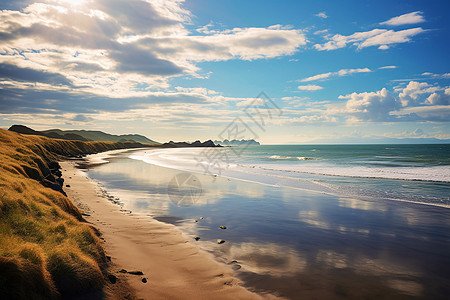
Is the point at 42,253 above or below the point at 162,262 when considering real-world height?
above

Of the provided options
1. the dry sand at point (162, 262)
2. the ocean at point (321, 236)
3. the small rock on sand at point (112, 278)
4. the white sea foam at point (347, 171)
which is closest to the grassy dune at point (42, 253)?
the small rock on sand at point (112, 278)

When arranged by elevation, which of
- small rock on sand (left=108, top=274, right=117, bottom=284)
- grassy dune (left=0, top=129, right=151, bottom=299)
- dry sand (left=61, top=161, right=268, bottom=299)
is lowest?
dry sand (left=61, top=161, right=268, bottom=299)

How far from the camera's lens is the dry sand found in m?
6.74

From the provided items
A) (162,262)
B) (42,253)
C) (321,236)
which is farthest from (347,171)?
(42,253)

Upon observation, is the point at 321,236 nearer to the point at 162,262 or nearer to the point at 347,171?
the point at 162,262

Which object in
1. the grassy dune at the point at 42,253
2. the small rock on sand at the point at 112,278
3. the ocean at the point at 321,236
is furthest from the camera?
the ocean at the point at 321,236

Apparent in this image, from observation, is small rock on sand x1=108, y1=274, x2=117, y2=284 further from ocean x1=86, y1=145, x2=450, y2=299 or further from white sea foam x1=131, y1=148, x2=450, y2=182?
white sea foam x1=131, y1=148, x2=450, y2=182

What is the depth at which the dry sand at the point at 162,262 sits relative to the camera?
674 centimetres

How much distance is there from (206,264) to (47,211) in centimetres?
599

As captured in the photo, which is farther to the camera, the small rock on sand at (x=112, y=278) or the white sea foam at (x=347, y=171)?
the white sea foam at (x=347, y=171)

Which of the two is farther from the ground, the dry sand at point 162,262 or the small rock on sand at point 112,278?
the small rock on sand at point 112,278

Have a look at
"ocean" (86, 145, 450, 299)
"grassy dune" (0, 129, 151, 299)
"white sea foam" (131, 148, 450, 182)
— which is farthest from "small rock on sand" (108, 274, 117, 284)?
"white sea foam" (131, 148, 450, 182)

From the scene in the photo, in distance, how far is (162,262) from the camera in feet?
27.6

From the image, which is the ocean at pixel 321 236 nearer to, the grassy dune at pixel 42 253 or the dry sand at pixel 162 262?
the dry sand at pixel 162 262
